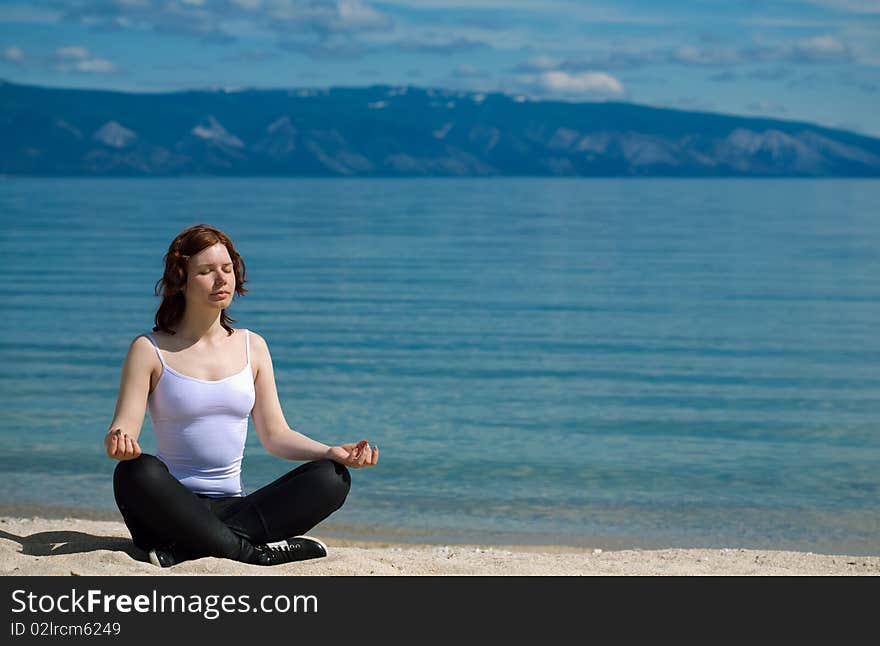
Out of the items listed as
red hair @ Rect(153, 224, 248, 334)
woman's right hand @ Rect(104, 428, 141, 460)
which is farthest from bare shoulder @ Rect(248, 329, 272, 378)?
woman's right hand @ Rect(104, 428, 141, 460)

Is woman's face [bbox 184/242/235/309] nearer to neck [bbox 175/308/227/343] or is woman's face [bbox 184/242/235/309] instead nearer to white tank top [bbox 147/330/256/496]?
neck [bbox 175/308/227/343]

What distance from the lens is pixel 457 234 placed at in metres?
53.8

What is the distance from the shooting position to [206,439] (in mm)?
5625

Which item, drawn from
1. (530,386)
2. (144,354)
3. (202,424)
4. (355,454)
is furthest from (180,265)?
(530,386)

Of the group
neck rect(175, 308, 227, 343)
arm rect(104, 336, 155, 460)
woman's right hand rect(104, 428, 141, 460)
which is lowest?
woman's right hand rect(104, 428, 141, 460)

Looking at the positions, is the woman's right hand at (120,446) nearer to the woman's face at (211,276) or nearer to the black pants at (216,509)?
the black pants at (216,509)

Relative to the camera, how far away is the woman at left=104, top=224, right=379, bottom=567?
5.44 metres

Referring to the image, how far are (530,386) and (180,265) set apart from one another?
34.8ft

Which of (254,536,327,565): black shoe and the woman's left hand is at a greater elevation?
the woman's left hand

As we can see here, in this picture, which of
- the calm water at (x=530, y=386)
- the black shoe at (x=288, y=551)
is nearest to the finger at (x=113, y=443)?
the black shoe at (x=288, y=551)

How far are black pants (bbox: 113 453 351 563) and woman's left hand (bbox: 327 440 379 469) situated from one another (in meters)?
0.06

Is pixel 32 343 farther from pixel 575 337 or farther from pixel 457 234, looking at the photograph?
pixel 457 234

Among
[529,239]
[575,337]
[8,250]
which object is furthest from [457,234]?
[575,337]

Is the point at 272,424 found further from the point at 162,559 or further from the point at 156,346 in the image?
the point at 162,559
